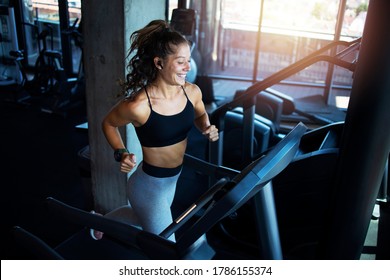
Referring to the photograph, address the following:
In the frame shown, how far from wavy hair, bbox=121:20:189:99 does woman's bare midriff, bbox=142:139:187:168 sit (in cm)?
22

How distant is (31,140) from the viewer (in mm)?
3500

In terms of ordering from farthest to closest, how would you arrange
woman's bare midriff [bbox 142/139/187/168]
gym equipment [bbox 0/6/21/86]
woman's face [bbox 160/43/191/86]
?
gym equipment [bbox 0/6/21/86] < woman's bare midriff [bbox 142/139/187/168] < woman's face [bbox 160/43/191/86]

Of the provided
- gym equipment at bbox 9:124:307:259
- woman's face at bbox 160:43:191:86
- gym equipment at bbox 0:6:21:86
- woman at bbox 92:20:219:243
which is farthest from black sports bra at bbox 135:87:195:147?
gym equipment at bbox 0:6:21:86

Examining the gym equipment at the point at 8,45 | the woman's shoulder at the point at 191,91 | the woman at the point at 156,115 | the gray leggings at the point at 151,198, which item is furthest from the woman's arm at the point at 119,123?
the gym equipment at the point at 8,45

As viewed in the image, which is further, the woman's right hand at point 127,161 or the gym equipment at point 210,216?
the woman's right hand at point 127,161

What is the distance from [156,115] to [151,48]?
231 mm

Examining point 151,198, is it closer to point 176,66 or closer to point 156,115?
point 156,115

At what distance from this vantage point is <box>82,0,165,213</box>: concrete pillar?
1.73 metres

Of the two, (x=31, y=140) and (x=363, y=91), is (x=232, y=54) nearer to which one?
(x=31, y=140)

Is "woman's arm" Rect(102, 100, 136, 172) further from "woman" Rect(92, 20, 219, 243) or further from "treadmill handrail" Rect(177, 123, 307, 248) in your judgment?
"treadmill handrail" Rect(177, 123, 307, 248)

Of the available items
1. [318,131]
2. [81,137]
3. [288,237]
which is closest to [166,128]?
[288,237]

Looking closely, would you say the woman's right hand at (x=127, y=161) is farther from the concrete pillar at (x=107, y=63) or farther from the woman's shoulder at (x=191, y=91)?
the concrete pillar at (x=107, y=63)

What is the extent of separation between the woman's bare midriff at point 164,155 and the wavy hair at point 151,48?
220mm

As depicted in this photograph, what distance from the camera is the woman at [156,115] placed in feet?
4.33
